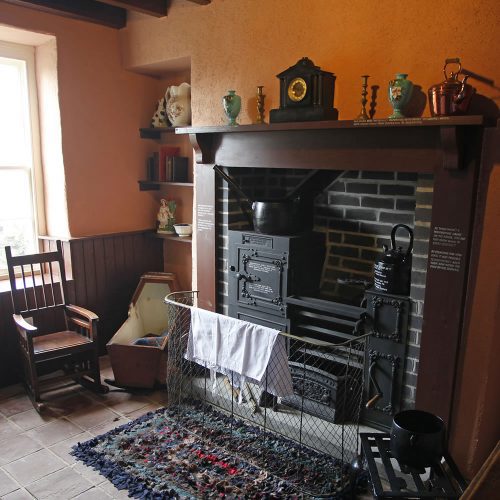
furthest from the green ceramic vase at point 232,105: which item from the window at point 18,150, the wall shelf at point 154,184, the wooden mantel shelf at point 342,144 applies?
the window at point 18,150

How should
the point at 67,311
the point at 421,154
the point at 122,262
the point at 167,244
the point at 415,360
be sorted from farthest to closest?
the point at 167,244
the point at 122,262
the point at 67,311
the point at 415,360
the point at 421,154

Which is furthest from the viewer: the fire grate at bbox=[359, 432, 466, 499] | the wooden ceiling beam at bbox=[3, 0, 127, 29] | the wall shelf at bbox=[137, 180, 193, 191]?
the wall shelf at bbox=[137, 180, 193, 191]

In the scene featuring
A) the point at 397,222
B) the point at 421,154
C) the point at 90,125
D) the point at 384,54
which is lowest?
the point at 397,222

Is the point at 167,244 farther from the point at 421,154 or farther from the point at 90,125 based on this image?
the point at 421,154

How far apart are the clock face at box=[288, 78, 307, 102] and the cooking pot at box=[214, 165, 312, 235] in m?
0.57

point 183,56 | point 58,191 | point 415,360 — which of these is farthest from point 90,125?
point 415,360

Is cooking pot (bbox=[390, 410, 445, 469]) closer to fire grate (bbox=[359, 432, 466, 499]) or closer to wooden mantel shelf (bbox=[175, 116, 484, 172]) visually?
fire grate (bbox=[359, 432, 466, 499])

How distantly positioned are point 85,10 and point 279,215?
6.47 ft

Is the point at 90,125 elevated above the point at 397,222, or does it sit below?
above

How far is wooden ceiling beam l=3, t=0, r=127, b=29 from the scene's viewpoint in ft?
9.84

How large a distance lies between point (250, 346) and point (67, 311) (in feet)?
5.26

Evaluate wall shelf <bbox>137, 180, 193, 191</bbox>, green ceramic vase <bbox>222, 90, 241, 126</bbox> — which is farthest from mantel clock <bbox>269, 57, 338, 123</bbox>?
wall shelf <bbox>137, 180, 193, 191</bbox>

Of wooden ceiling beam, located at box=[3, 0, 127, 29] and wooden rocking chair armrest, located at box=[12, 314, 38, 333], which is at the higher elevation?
wooden ceiling beam, located at box=[3, 0, 127, 29]

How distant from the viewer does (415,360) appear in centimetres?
228
